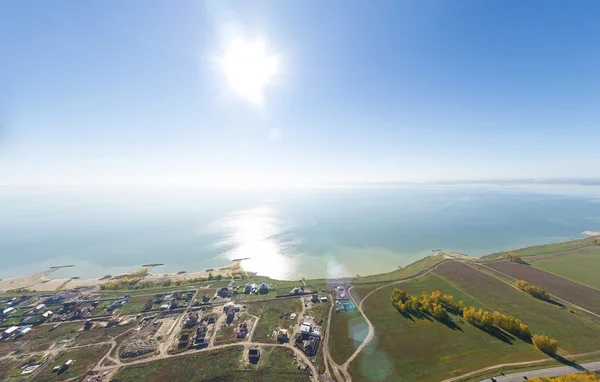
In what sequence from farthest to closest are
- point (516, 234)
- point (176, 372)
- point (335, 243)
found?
point (516, 234)
point (335, 243)
point (176, 372)

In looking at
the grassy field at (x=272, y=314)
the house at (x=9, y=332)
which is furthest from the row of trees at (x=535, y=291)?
the house at (x=9, y=332)

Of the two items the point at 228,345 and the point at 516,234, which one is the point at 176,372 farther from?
the point at 516,234

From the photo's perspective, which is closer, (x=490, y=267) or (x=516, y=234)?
(x=490, y=267)

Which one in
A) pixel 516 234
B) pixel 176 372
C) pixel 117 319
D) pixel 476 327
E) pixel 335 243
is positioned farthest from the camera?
pixel 516 234

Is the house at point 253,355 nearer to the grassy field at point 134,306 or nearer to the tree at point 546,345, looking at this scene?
the grassy field at point 134,306

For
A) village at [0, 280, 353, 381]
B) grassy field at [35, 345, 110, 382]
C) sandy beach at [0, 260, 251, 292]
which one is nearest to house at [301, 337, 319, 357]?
village at [0, 280, 353, 381]

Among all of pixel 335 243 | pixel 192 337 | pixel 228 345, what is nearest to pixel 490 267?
pixel 335 243

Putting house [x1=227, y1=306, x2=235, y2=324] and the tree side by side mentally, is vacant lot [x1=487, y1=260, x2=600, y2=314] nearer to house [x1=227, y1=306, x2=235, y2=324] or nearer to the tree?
the tree
